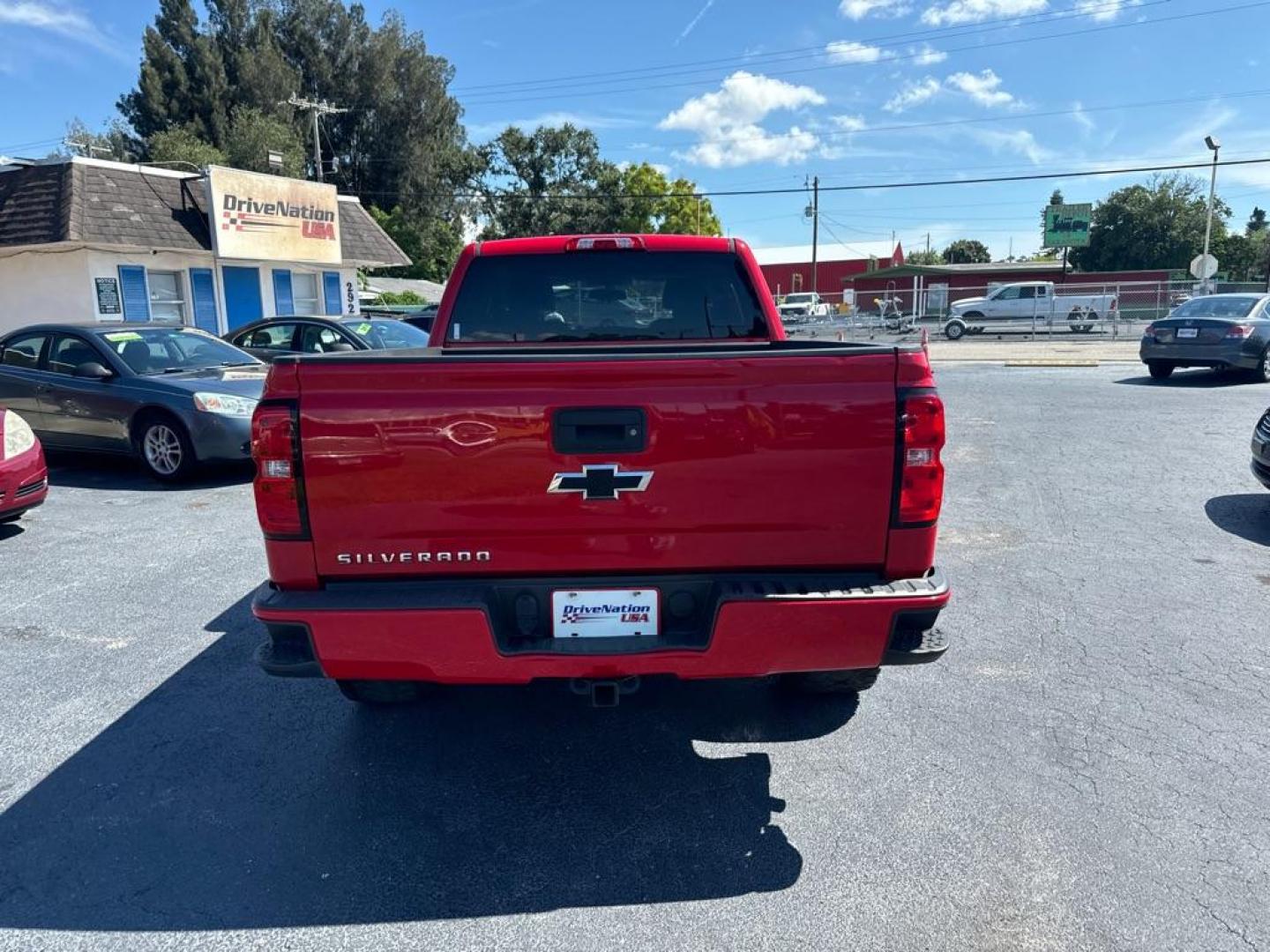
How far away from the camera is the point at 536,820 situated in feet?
9.93

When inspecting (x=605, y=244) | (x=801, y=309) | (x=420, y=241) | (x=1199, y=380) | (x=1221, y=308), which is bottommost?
(x=1199, y=380)

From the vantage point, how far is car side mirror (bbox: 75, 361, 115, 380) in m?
8.46

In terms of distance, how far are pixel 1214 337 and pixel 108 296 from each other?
Answer: 20.3 m

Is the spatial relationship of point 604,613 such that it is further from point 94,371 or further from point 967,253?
point 967,253

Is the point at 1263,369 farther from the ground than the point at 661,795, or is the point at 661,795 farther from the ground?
the point at 1263,369

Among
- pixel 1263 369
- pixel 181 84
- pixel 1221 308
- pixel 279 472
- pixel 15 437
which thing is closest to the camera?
pixel 279 472

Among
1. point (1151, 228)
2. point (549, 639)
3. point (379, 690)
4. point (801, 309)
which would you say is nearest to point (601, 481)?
point (549, 639)

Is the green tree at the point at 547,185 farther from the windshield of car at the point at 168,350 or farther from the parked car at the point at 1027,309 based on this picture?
the windshield of car at the point at 168,350

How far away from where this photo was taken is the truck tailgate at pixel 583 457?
2.64 m

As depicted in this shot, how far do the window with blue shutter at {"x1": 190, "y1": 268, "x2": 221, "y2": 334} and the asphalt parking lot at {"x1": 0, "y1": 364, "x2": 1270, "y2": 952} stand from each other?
15651mm

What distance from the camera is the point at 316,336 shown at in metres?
12.0

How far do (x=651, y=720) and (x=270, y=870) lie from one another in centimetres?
159

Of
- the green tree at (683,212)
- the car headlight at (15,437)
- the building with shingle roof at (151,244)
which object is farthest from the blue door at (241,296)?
the green tree at (683,212)

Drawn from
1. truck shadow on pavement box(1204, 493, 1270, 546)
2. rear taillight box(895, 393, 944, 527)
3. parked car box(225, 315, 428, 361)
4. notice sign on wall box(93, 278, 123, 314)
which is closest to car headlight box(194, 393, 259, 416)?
parked car box(225, 315, 428, 361)
